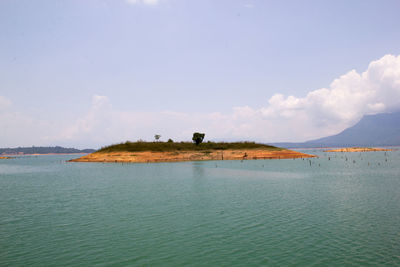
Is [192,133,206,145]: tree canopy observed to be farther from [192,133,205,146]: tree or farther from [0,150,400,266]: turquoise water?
[0,150,400,266]: turquoise water

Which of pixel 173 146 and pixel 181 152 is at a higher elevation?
pixel 173 146

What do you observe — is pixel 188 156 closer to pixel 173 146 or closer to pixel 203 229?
pixel 173 146

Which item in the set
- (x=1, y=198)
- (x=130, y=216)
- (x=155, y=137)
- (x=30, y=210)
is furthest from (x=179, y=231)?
(x=155, y=137)

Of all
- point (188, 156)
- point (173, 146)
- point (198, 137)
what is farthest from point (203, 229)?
point (198, 137)

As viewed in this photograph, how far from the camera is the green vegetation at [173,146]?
132000 mm

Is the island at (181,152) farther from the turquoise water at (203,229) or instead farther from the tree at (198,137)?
the turquoise water at (203,229)

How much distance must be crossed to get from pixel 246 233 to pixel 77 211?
18.6 m

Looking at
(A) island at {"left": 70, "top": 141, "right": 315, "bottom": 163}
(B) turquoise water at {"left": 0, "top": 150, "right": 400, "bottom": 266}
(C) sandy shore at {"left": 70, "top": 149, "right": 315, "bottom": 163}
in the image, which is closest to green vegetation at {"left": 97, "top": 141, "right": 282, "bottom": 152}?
(A) island at {"left": 70, "top": 141, "right": 315, "bottom": 163}

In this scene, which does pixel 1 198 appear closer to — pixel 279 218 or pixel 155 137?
pixel 279 218

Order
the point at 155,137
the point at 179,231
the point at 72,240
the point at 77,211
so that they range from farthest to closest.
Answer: the point at 155,137
the point at 77,211
the point at 179,231
the point at 72,240

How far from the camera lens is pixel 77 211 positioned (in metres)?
28.9

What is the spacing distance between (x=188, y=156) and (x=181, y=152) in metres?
6.93

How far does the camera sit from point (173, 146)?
138 metres

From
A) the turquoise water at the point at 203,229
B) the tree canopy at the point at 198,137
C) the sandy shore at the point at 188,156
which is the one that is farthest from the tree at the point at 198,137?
the turquoise water at the point at 203,229
